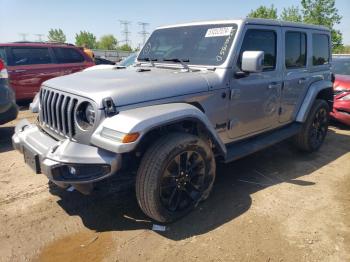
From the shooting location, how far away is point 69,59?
9.07m

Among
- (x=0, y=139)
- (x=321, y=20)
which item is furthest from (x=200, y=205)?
(x=321, y=20)

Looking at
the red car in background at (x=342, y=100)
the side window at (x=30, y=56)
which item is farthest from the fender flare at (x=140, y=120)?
the side window at (x=30, y=56)

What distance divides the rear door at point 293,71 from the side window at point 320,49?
0.29m

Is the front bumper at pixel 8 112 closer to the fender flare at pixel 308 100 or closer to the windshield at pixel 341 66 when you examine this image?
the fender flare at pixel 308 100

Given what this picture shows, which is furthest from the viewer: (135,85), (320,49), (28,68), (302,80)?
(28,68)

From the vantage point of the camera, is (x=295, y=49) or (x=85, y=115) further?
(x=295, y=49)

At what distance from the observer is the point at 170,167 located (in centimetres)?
290

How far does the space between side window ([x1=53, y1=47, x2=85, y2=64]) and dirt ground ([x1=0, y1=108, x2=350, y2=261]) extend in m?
5.20

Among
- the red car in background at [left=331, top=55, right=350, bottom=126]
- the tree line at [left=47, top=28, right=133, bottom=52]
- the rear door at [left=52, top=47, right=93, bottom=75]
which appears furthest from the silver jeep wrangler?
the tree line at [left=47, top=28, right=133, bottom=52]

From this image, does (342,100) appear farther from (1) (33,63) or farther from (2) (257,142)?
(1) (33,63)

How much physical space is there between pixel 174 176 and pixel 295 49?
2820 millimetres

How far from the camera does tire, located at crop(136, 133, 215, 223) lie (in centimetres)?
274

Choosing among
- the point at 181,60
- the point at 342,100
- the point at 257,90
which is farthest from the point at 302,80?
the point at 342,100

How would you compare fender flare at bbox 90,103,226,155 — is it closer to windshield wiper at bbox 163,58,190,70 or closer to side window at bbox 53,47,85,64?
windshield wiper at bbox 163,58,190,70
